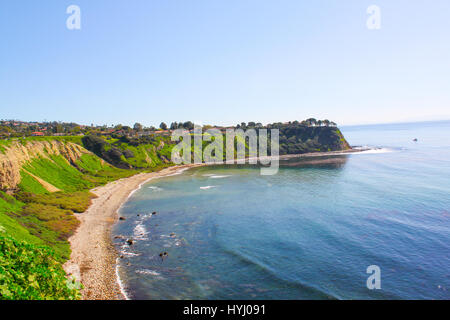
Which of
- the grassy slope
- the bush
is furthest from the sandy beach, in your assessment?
the bush

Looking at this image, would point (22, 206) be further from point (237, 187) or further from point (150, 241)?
point (237, 187)

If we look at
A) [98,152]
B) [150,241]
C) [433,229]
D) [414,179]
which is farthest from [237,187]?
[98,152]

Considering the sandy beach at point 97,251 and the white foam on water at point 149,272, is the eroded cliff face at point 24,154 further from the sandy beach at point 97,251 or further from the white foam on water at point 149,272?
the white foam on water at point 149,272

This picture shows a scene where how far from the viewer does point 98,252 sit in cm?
4262

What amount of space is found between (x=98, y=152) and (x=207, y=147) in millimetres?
72078

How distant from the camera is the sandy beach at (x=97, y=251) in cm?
3278

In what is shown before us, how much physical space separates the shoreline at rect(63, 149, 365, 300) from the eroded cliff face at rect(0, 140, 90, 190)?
20454 mm

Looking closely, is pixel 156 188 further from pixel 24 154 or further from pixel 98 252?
pixel 98 252

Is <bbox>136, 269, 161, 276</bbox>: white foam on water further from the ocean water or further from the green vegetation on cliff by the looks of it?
the green vegetation on cliff

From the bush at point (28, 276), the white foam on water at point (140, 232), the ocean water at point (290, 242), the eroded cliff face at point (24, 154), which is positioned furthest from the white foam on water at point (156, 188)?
the bush at point (28, 276)

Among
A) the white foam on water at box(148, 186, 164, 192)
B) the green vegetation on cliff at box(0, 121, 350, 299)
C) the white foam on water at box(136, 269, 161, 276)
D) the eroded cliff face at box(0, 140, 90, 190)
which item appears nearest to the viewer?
the green vegetation on cliff at box(0, 121, 350, 299)

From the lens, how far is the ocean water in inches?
1302

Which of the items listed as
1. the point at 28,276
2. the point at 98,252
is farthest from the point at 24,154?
the point at 28,276

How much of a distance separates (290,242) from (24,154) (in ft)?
292
